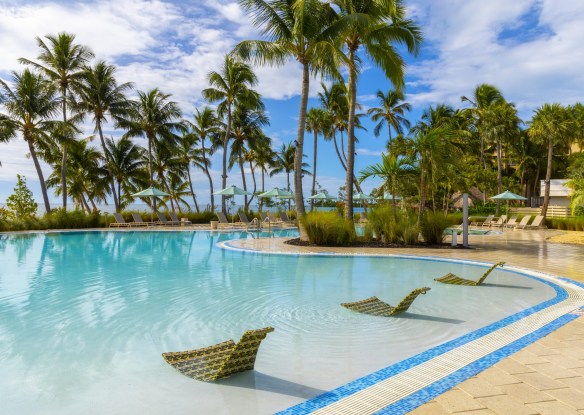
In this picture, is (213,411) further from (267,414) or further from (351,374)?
(351,374)

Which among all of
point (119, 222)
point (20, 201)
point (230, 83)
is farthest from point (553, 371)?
point (230, 83)

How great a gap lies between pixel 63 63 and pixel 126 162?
8683mm

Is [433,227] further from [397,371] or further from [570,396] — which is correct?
[570,396]

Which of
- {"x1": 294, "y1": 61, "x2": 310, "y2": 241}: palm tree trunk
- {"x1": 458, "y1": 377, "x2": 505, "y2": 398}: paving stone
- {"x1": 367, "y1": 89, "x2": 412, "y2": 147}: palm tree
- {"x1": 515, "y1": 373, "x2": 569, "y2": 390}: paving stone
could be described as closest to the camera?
{"x1": 458, "y1": 377, "x2": 505, "y2": 398}: paving stone

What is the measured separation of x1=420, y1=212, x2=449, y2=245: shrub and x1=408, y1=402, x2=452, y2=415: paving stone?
11878 mm

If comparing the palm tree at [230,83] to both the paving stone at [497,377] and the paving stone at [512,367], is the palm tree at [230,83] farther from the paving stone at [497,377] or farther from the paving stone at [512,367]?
the paving stone at [497,377]

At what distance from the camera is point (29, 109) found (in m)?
24.2

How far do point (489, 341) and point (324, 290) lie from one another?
3575 millimetres

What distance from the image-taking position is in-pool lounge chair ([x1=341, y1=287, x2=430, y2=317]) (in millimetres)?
5836

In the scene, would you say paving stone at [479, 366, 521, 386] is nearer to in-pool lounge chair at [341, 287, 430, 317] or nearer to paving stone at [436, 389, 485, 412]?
paving stone at [436, 389, 485, 412]

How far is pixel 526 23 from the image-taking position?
15430mm

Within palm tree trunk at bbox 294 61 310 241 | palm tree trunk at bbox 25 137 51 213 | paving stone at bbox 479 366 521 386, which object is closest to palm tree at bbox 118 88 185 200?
palm tree trunk at bbox 25 137 51 213

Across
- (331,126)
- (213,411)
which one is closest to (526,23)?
(213,411)

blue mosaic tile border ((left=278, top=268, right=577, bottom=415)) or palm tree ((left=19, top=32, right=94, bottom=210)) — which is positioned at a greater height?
palm tree ((left=19, top=32, right=94, bottom=210))
